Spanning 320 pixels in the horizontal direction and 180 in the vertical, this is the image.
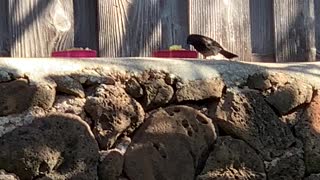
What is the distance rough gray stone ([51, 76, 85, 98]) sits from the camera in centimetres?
339

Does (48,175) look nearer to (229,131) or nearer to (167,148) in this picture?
(167,148)

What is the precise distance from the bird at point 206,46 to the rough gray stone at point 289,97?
269 millimetres

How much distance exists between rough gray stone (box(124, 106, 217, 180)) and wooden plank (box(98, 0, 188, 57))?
363 mm

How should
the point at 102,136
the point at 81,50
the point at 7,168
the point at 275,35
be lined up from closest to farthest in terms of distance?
the point at 7,168 → the point at 102,136 → the point at 81,50 → the point at 275,35

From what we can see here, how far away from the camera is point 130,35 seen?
12.5 ft

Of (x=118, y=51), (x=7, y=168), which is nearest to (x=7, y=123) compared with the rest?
(x=7, y=168)

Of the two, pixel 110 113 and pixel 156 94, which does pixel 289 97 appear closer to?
pixel 156 94

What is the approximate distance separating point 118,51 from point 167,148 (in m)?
0.51

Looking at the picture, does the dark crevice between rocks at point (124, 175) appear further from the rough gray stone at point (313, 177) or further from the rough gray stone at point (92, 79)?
the rough gray stone at point (313, 177)

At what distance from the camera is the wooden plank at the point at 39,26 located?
361cm

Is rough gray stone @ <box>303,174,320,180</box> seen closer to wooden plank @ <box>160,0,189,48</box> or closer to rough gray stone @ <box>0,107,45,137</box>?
wooden plank @ <box>160,0,189,48</box>

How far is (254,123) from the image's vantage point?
3.72 m

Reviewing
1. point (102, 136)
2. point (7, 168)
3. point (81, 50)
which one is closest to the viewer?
point (7, 168)

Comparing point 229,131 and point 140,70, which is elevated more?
point 140,70
